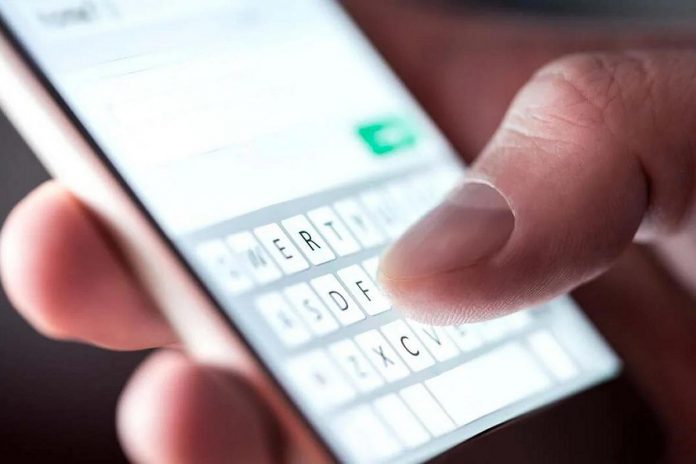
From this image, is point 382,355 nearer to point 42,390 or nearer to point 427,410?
point 427,410

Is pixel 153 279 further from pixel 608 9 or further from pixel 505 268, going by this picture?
pixel 608 9

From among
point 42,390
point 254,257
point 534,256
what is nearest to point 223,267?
point 254,257

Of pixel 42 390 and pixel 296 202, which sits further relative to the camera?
pixel 42 390

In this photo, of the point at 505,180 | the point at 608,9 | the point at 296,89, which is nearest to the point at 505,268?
the point at 505,180

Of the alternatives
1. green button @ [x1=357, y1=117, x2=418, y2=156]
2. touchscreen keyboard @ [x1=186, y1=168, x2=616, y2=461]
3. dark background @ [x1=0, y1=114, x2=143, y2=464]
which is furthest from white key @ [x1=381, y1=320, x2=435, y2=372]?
dark background @ [x1=0, y1=114, x2=143, y2=464]

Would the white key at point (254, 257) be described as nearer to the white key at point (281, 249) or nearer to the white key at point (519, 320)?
the white key at point (281, 249)

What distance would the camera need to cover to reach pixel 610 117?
0.40 metres

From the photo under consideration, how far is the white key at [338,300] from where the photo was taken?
1.22 feet

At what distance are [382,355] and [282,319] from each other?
4cm

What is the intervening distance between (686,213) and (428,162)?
0.40ft

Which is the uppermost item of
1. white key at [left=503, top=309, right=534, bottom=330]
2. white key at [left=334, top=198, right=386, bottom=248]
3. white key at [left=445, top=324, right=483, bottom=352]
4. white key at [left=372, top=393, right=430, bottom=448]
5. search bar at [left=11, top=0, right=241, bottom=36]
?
search bar at [left=11, top=0, right=241, bottom=36]

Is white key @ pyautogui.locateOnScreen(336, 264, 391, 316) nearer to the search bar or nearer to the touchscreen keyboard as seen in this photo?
the touchscreen keyboard

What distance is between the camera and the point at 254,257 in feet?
1.21

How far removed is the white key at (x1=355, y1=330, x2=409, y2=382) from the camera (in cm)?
37
